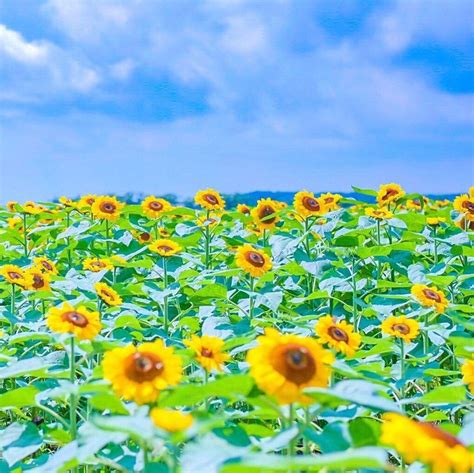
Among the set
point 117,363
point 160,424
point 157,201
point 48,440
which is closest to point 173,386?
point 117,363

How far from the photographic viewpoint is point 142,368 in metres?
1.25

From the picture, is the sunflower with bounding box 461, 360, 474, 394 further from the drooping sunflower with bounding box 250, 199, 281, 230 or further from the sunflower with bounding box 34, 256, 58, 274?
the drooping sunflower with bounding box 250, 199, 281, 230

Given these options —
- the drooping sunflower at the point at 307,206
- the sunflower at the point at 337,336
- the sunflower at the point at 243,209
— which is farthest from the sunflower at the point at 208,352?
the sunflower at the point at 243,209

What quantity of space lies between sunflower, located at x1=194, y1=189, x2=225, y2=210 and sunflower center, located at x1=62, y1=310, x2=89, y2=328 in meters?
2.36

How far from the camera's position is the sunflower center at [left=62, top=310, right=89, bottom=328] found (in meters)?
1.59

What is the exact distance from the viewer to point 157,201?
4191 mm

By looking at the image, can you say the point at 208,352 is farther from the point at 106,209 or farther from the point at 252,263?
the point at 106,209

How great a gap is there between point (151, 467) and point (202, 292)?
1.52 m

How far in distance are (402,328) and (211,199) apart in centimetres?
197

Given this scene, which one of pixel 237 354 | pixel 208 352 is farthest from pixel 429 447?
pixel 237 354

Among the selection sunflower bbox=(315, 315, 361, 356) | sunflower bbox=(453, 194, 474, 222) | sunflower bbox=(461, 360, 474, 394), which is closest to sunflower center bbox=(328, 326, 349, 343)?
sunflower bbox=(315, 315, 361, 356)

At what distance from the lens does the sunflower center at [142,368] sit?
125cm

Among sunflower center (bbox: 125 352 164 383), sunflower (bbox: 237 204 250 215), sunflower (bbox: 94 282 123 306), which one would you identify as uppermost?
sunflower (bbox: 237 204 250 215)

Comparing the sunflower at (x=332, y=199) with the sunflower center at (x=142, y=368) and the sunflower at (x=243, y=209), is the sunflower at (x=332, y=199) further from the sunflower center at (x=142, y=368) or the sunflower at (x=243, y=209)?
the sunflower center at (x=142, y=368)
